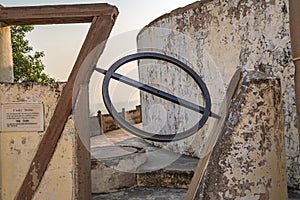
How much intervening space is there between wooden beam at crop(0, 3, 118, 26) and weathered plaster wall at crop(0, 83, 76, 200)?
0.53m

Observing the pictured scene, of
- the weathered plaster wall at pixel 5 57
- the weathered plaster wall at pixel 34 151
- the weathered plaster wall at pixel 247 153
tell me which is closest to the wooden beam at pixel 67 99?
the weathered plaster wall at pixel 34 151

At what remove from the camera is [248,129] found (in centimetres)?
209

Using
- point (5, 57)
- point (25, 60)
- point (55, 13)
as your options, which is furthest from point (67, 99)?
point (25, 60)

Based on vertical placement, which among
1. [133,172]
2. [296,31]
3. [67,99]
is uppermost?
[296,31]

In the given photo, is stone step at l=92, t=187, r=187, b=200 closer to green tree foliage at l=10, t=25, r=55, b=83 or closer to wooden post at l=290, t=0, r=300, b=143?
wooden post at l=290, t=0, r=300, b=143

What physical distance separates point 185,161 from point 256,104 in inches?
115

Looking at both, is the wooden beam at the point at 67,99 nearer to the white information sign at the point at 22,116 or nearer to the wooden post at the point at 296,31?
the white information sign at the point at 22,116

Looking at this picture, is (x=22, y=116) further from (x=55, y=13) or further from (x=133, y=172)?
(x=133, y=172)

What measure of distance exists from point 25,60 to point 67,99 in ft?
23.3

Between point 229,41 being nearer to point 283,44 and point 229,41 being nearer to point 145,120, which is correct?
point 283,44

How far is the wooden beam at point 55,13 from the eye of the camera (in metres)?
2.85

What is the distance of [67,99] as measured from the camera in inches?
116

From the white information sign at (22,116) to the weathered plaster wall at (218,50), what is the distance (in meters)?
2.31

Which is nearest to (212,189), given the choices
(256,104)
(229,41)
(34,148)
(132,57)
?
(256,104)
